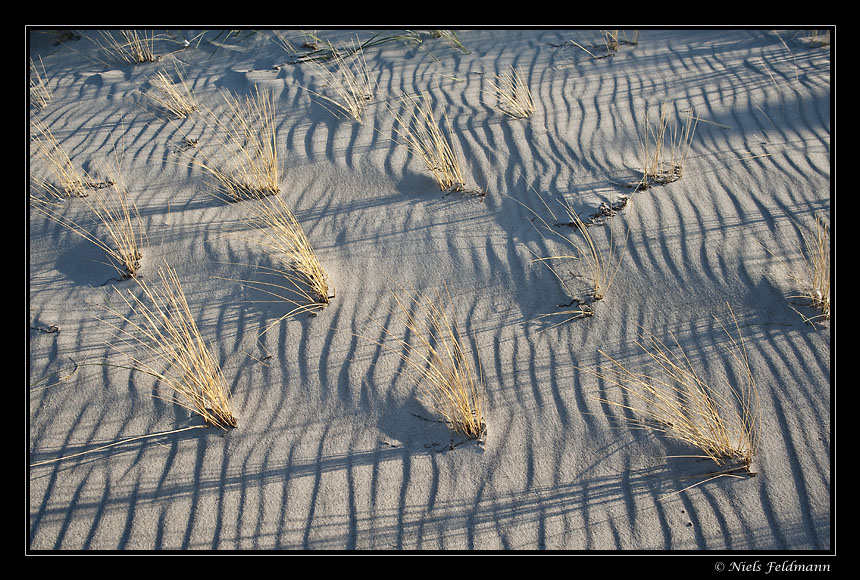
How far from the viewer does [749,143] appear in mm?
3979

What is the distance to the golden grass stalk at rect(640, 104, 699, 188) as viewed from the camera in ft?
12.2

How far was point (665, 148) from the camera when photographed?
13.2ft

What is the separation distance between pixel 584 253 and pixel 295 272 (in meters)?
1.72

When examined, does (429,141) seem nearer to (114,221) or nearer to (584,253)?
(584,253)

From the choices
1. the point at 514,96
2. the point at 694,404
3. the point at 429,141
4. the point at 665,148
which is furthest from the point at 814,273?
the point at 514,96

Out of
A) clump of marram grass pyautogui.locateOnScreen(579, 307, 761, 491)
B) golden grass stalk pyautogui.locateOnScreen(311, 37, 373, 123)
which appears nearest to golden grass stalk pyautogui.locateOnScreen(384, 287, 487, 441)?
clump of marram grass pyautogui.locateOnScreen(579, 307, 761, 491)

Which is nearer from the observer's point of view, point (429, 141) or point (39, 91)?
point (429, 141)

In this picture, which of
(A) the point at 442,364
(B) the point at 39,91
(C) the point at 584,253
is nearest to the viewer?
(A) the point at 442,364

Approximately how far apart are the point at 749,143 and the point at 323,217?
3.05m

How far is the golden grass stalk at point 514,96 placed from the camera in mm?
4445

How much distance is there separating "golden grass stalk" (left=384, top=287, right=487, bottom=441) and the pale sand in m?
0.07

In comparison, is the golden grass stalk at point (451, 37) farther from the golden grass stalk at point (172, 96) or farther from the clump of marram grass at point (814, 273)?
the clump of marram grass at point (814, 273)

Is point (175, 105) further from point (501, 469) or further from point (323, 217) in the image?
point (501, 469)

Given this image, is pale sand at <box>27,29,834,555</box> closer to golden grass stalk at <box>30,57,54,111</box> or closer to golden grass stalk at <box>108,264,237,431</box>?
golden grass stalk at <box>108,264,237,431</box>
